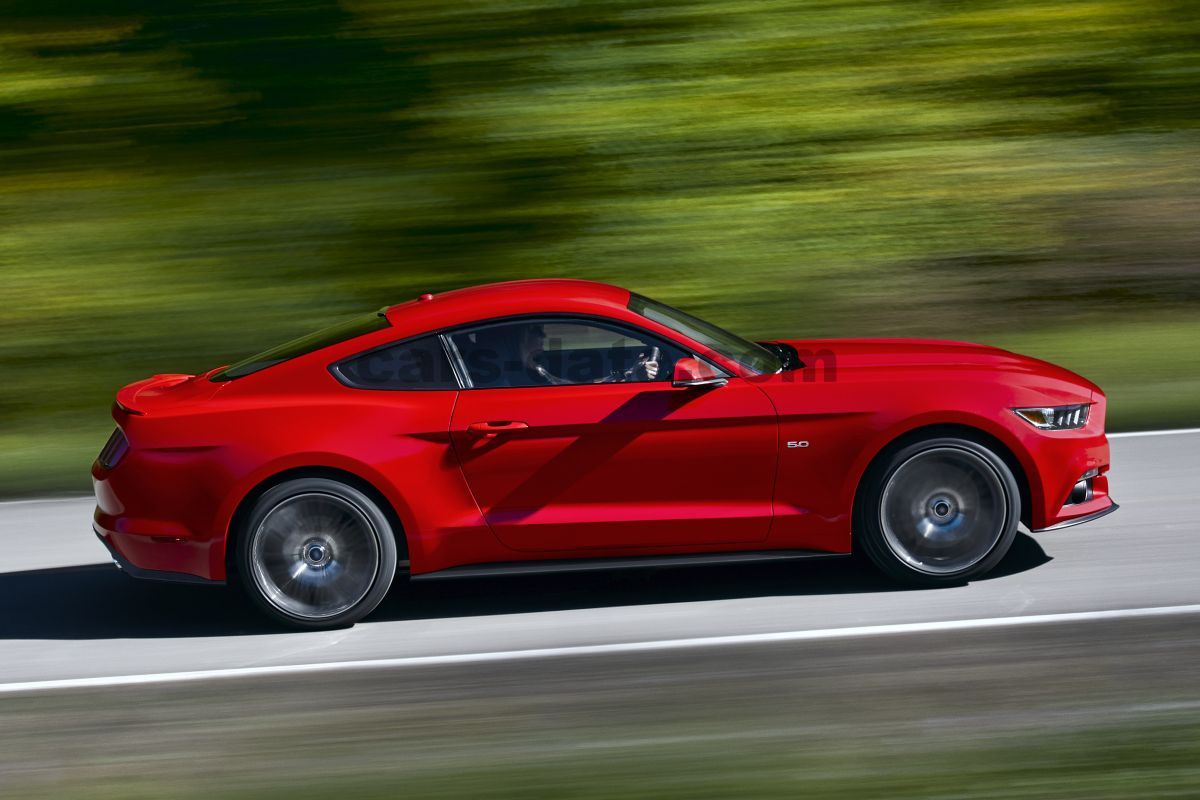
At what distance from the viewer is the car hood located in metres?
6.30

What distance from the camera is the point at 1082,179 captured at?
13508 mm

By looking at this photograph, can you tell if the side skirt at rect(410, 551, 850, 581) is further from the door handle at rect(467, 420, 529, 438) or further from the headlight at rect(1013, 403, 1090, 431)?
the headlight at rect(1013, 403, 1090, 431)

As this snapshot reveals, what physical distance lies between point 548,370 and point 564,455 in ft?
1.35

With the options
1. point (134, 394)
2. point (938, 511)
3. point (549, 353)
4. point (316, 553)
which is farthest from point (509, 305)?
point (938, 511)

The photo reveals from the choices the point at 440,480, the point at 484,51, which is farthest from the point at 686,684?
the point at 484,51

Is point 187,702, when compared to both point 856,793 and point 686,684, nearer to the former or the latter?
point 686,684

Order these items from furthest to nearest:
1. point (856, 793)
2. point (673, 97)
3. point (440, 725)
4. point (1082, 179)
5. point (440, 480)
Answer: point (673, 97) < point (1082, 179) < point (440, 480) < point (440, 725) < point (856, 793)

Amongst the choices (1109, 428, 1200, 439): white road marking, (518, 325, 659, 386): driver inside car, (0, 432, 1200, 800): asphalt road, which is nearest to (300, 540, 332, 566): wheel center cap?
(0, 432, 1200, 800): asphalt road

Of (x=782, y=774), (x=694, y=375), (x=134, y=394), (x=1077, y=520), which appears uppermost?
(x=694, y=375)

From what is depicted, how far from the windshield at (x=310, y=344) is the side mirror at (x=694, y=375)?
4.45 ft

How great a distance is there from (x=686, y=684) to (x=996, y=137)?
406 inches

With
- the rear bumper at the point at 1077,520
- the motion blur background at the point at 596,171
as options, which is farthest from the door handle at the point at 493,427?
the motion blur background at the point at 596,171

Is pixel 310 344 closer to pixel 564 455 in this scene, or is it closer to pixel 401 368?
pixel 401 368

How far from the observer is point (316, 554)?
608 centimetres
